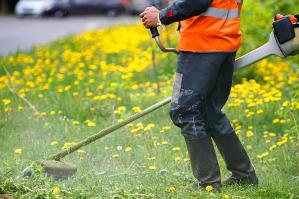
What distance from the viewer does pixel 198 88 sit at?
420 centimetres

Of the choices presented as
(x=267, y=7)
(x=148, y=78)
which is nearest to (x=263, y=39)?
(x=267, y=7)

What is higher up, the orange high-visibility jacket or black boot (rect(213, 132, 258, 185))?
the orange high-visibility jacket

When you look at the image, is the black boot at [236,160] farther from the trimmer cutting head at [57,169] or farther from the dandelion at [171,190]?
the trimmer cutting head at [57,169]

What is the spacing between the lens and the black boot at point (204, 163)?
4336mm

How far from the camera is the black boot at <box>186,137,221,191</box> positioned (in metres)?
4.34

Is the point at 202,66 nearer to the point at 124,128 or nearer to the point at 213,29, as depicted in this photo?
the point at 213,29

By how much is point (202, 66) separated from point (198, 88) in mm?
135

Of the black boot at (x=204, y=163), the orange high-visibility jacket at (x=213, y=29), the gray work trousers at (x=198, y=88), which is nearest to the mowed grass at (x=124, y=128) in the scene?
the black boot at (x=204, y=163)

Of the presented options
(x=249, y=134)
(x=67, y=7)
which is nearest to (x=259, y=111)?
(x=249, y=134)

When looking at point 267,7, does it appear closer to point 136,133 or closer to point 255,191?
point 136,133

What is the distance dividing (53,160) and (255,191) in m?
1.36

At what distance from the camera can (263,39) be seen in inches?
319

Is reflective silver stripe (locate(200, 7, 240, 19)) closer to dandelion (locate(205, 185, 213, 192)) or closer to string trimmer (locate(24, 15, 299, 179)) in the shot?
string trimmer (locate(24, 15, 299, 179))

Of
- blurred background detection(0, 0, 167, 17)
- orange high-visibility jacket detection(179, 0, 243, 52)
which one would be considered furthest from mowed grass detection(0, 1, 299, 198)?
blurred background detection(0, 0, 167, 17)
